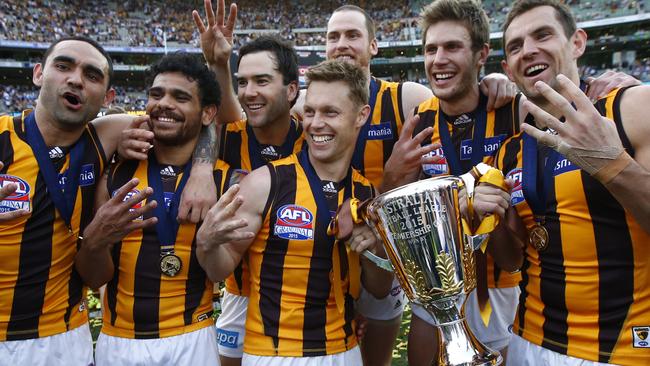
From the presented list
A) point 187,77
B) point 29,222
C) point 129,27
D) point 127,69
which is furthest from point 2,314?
point 129,27

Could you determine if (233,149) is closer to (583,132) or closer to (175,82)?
(175,82)

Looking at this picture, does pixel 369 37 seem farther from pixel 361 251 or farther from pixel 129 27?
pixel 129 27

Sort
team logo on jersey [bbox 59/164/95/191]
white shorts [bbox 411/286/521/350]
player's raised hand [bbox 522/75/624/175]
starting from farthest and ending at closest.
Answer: white shorts [bbox 411/286/521/350] → team logo on jersey [bbox 59/164/95/191] → player's raised hand [bbox 522/75/624/175]

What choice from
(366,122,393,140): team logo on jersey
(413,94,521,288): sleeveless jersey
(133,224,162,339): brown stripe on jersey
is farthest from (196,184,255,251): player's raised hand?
(366,122,393,140): team logo on jersey

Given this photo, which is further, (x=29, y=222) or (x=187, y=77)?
(x=187, y=77)

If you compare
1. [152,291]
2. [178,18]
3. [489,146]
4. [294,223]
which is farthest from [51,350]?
[178,18]

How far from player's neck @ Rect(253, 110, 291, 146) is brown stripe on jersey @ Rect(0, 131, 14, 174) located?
1.42m

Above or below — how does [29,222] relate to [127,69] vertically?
below

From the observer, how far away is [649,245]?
2049mm

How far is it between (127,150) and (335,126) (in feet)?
3.72

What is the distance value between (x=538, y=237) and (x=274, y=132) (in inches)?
71.2

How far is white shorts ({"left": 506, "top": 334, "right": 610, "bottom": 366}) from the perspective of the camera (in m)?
2.13

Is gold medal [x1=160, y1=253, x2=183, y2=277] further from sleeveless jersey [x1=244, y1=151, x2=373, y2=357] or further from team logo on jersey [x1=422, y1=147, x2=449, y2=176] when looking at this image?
team logo on jersey [x1=422, y1=147, x2=449, y2=176]

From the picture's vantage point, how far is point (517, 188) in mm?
2367
